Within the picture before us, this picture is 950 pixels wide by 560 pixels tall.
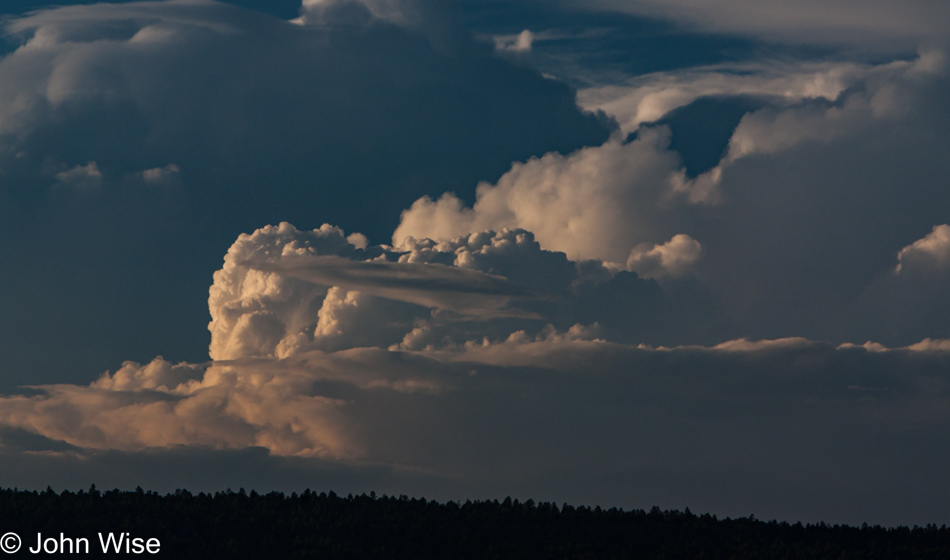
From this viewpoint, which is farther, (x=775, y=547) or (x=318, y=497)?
(x=318, y=497)

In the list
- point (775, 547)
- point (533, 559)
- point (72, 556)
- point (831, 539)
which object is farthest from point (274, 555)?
point (831, 539)

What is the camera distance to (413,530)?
118 m

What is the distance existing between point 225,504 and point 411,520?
21861 mm

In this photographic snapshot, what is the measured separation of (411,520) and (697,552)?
106 ft

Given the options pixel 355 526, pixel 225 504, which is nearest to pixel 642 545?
pixel 355 526

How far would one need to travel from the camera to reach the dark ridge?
370 feet

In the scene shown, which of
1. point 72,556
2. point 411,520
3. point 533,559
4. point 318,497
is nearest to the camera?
point 72,556

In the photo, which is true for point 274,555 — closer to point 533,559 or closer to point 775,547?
point 533,559

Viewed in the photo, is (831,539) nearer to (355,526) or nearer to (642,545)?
(642,545)

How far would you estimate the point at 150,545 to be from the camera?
110 metres

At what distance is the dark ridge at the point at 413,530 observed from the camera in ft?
370

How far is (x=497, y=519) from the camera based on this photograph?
12338 cm

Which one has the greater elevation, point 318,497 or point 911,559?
point 318,497

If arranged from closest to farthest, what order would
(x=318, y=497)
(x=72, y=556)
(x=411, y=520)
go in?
(x=72, y=556) → (x=411, y=520) → (x=318, y=497)
